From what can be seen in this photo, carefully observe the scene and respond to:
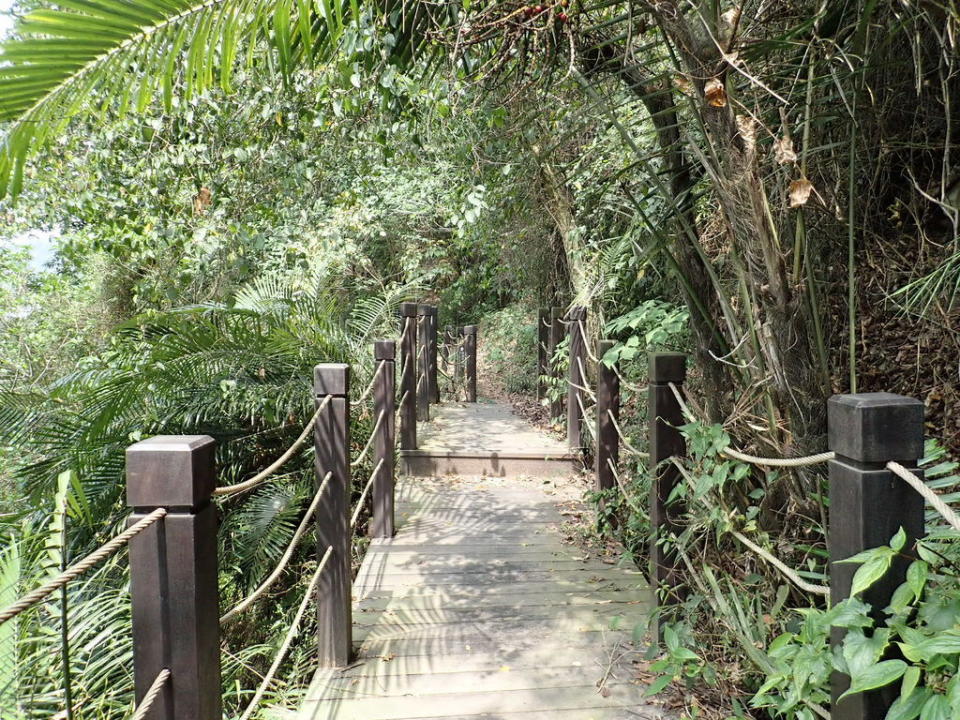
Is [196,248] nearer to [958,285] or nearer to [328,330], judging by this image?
[328,330]

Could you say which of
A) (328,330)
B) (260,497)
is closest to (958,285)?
(260,497)

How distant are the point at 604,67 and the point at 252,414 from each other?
2.60m

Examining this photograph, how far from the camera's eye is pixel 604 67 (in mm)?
2467

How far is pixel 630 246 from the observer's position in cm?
493

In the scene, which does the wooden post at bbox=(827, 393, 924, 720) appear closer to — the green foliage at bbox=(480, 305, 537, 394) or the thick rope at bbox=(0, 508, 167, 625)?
the thick rope at bbox=(0, 508, 167, 625)

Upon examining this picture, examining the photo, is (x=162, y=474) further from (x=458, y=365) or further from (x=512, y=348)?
(x=512, y=348)

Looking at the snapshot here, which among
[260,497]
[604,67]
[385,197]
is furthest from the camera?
[385,197]

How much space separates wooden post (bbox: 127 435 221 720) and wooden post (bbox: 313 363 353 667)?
1.38m

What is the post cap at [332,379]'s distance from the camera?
2.53 m

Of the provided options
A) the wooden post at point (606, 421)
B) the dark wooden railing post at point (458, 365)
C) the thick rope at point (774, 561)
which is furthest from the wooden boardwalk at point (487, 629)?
the dark wooden railing post at point (458, 365)

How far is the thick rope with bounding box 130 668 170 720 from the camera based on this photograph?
1.03 meters

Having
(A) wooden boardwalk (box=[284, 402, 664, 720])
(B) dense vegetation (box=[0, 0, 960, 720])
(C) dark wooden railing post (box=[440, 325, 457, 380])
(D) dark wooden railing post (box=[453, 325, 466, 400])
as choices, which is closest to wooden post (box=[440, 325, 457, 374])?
(C) dark wooden railing post (box=[440, 325, 457, 380])

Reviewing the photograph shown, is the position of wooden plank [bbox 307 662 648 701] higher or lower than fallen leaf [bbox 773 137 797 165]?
lower

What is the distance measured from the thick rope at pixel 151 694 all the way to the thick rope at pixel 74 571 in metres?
0.22
